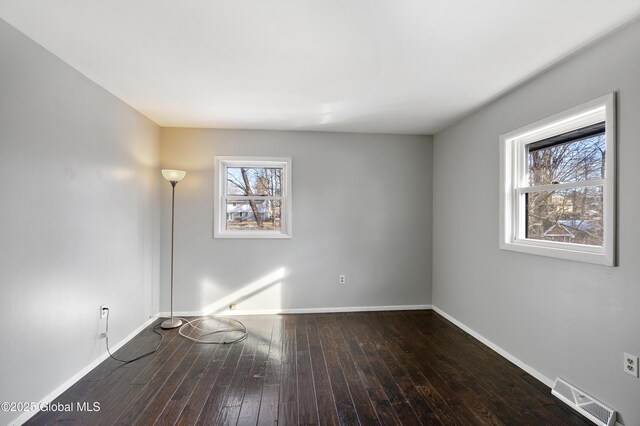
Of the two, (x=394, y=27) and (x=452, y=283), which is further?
(x=452, y=283)

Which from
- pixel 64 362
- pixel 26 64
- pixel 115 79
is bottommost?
pixel 64 362

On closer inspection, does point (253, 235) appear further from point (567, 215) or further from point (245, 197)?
point (567, 215)

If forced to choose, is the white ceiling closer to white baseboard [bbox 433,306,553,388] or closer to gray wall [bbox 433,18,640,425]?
gray wall [bbox 433,18,640,425]

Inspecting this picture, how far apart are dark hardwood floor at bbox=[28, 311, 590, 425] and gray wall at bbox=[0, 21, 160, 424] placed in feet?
1.11

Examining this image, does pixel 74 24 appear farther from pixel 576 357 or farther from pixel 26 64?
pixel 576 357

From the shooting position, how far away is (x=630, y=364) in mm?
1668

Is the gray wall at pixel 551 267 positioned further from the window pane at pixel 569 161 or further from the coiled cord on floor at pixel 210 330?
the coiled cord on floor at pixel 210 330

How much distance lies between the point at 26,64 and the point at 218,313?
2911 mm

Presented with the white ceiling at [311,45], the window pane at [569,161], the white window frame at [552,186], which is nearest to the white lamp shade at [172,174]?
the white ceiling at [311,45]

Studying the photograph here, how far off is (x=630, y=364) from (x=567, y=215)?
39.5 inches

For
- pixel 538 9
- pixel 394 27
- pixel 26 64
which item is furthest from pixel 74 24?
pixel 538 9

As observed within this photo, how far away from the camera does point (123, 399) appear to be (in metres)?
2.00

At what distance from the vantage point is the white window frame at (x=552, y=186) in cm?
176

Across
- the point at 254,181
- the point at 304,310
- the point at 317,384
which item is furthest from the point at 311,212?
the point at 317,384
